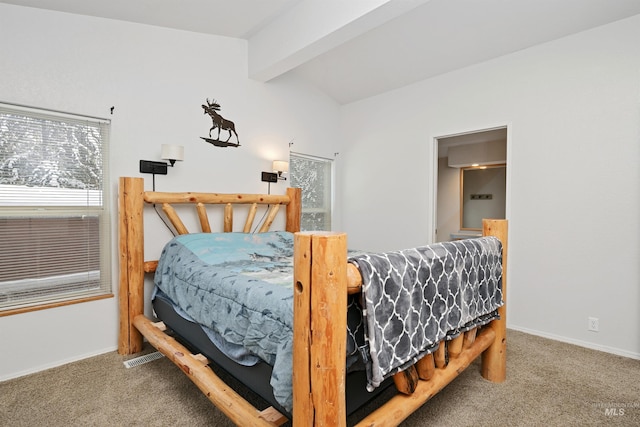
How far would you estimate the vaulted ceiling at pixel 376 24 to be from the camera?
7.84 ft

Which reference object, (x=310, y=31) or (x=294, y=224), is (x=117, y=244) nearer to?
(x=294, y=224)

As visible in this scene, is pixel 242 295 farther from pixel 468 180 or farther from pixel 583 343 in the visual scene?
pixel 468 180

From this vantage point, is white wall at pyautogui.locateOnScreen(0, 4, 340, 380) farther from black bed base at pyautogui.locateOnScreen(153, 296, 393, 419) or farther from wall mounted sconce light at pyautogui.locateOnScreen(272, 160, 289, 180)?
black bed base at pyautogui.locateOnScreen(153, 296, 393, 419)

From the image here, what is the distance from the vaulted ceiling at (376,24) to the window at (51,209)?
849 millimetres

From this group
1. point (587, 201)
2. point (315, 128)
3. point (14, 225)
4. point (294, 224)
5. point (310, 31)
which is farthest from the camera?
point (315, 128)

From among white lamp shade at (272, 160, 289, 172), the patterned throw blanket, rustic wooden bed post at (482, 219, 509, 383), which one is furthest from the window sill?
rustic wooden bed post at (482, 219, 509, 383)

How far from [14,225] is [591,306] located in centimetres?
448

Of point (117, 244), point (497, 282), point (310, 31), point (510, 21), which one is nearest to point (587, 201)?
point (497, 282)

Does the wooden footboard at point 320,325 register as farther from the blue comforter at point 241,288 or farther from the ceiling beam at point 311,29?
the ceiling beam at point 311,29

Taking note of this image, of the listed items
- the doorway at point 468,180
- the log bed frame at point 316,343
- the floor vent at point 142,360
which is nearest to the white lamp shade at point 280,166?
the log bed frame at point 316,343

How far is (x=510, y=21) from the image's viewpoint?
108 inches

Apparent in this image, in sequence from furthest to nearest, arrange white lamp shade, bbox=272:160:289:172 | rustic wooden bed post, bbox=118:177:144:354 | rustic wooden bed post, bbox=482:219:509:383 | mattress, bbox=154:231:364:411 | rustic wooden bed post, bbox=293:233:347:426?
white lamp shade, bbox=272:160:289:172, rustic wooden bed post, bbox=118:177:144:354, rustic wooden bed post, bbox=482:219:509:383, mattress, bbox=154:231:364:411, rustic wooden bed post, bbox=293:233:347:426

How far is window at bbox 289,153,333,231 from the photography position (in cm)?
420

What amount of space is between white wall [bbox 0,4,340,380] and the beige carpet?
0.93ft
